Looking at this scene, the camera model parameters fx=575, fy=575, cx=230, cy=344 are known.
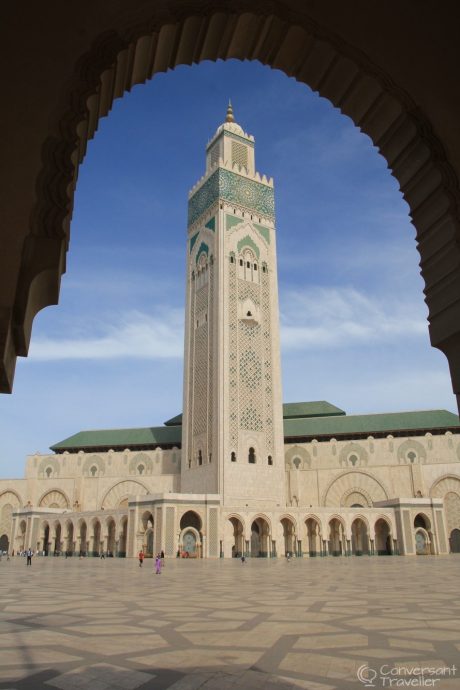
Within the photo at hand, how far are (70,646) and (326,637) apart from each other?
1.98 m

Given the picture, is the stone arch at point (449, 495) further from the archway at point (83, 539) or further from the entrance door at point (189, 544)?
the archway at point (83, 539)

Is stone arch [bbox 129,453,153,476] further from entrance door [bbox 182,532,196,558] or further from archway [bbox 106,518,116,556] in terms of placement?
entrance door [bbox 182,532,196,558]

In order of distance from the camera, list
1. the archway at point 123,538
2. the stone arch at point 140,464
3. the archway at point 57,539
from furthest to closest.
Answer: the stone arch at point 140,464 < the archway at point 57,539 < the archway at point 123,538

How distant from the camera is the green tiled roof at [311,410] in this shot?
35812mm

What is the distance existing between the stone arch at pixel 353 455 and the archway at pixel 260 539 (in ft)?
21.6

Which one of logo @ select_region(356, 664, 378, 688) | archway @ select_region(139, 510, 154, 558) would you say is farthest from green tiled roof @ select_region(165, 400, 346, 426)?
logo @ select_region(356, 664, 378, 688)

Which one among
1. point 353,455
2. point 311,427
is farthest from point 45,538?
point 353,455

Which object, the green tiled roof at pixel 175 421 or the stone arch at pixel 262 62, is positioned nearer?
the stone arch at pixel 262 62

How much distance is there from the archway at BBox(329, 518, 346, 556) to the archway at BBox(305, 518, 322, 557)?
1020 millimetres

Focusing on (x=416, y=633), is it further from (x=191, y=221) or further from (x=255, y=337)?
(x=191, y=221)

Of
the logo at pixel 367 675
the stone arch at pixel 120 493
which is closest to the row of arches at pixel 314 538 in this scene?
the stone arch at pixel 120 493

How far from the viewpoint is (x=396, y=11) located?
91.8 inches

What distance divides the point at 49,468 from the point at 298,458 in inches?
592

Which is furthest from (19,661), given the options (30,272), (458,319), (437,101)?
(437,101)
